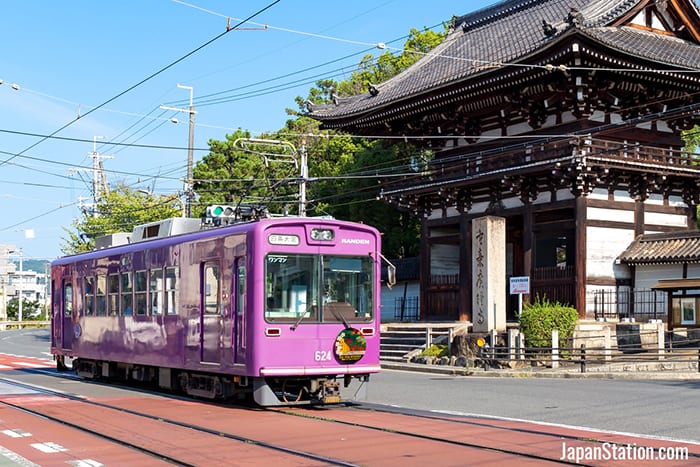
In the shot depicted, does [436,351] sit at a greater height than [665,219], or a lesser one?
lesser

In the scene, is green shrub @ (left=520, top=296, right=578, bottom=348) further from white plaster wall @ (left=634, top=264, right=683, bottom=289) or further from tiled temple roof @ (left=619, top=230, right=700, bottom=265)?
white plaster wall @ (left=634, top=264, right=683, bottom=289)

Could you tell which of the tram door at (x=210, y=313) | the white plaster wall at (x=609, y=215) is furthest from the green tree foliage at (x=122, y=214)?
the tram door at (x=210, y=313)

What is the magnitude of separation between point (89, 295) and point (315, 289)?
349 inches

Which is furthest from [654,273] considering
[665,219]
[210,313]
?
[210,313]

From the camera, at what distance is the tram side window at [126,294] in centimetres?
1947

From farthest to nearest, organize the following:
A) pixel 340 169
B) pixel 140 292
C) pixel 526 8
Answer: pixel 340 169, pixel 526 8, pixel 140 292

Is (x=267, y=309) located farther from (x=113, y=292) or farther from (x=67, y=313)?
(x=67, y=313)

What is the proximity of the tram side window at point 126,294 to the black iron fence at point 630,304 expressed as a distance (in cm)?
1643

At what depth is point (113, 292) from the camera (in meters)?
20.4

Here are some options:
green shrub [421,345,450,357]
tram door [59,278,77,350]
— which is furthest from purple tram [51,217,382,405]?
green shrub [421,345,450,357]

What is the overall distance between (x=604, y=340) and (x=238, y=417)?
16.4 m

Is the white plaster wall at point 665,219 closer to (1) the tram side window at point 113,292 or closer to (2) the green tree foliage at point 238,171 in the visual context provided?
(1) the tram side window at point 113,292

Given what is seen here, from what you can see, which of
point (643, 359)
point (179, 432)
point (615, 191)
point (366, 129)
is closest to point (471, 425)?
point (179, 432)

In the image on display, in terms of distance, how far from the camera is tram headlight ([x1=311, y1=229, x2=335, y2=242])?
15.3 metres
